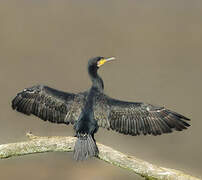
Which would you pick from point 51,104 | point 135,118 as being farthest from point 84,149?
point 51,104

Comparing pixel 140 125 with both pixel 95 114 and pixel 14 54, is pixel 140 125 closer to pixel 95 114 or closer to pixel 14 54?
pixel 95 114

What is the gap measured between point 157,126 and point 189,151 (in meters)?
8.92

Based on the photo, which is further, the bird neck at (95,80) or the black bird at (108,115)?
the bird neck at (95,80)

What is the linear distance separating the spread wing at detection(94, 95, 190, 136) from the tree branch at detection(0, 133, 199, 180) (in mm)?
763

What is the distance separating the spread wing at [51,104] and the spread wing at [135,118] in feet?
1.09

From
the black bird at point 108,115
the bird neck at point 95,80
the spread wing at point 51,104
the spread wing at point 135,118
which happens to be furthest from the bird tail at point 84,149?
the bird neck at point 95,80

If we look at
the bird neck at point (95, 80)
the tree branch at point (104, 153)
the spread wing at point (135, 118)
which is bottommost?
the tree branch at point (104, 153)

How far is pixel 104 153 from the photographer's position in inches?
459

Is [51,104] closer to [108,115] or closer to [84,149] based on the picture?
[108,115]

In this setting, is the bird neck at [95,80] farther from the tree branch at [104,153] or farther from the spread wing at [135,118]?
the tree branch at [104,153]

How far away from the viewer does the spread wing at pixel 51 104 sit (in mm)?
12777

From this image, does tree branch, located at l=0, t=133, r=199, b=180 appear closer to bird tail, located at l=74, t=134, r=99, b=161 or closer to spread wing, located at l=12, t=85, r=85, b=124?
bird tail, located at l=74, t=134, r=99, b=161

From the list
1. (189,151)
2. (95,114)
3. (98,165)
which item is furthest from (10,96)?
(95,114)

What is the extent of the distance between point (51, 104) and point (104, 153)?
1.63 metres
